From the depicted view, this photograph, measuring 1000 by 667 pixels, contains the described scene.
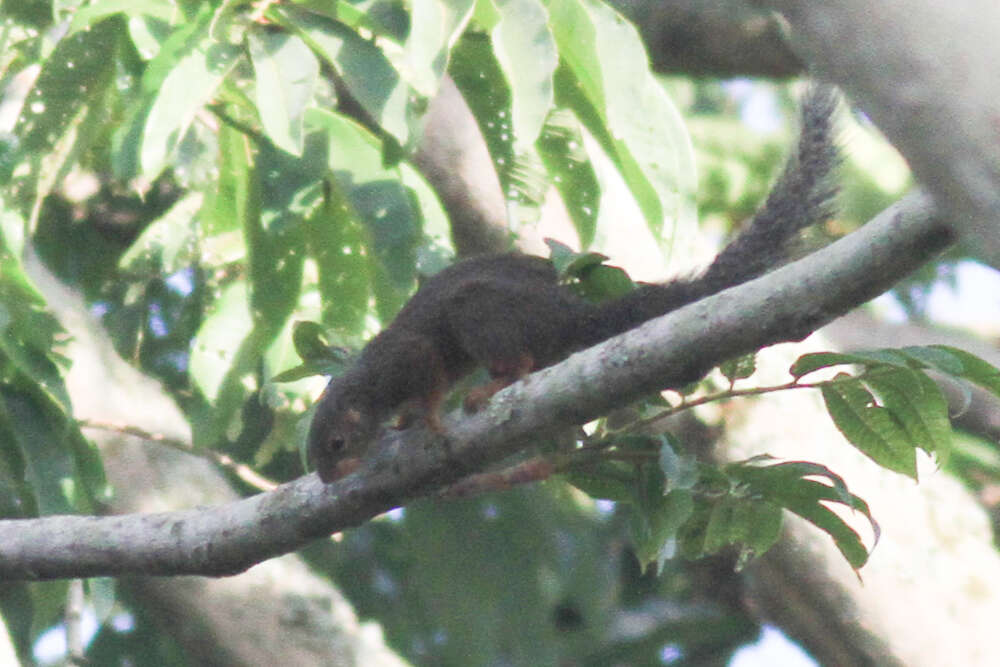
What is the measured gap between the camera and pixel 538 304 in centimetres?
352

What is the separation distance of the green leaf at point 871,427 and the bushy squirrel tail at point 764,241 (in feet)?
2.24

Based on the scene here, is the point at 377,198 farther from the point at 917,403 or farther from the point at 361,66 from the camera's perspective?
the point at 917,403

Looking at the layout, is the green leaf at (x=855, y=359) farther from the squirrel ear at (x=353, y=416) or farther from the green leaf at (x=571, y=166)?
the squirrel ear at (x=353, y=416)

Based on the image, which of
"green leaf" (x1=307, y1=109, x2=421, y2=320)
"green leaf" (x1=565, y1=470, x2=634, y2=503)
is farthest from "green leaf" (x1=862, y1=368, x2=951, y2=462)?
"green leaf" (x1=307, y1=109, x2=421, y2=320)

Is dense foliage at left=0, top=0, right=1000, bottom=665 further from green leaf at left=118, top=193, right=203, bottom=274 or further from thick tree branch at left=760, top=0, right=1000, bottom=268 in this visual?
thick tree branch at left=760, top=0, right=1000, bottom=268

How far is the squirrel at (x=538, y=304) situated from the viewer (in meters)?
3.48

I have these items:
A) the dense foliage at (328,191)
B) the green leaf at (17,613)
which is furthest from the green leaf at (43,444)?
the green leaf at (17,613)

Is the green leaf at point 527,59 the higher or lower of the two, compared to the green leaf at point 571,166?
higher

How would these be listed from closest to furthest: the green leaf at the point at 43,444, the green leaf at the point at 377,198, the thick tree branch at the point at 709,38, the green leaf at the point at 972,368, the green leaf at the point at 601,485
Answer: the green leaf at the point at 972,368 < the green leaf at the point at 601,485 < the green leaf at the point at 377,198 < the green leaf at the point at 43,444 < the thick tree branch at the point at 709,38

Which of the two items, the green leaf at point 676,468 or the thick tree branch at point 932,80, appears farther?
the green leaf at point 676,468

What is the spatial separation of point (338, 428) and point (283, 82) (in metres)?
1.18

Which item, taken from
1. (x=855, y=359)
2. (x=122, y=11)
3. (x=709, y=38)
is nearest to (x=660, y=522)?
→ (x=855, y=359)

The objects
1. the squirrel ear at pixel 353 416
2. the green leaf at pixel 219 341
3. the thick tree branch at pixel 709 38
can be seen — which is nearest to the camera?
the squirrel ear at pixel 353 416

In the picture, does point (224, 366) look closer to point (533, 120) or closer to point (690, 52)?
point (533, 120)
